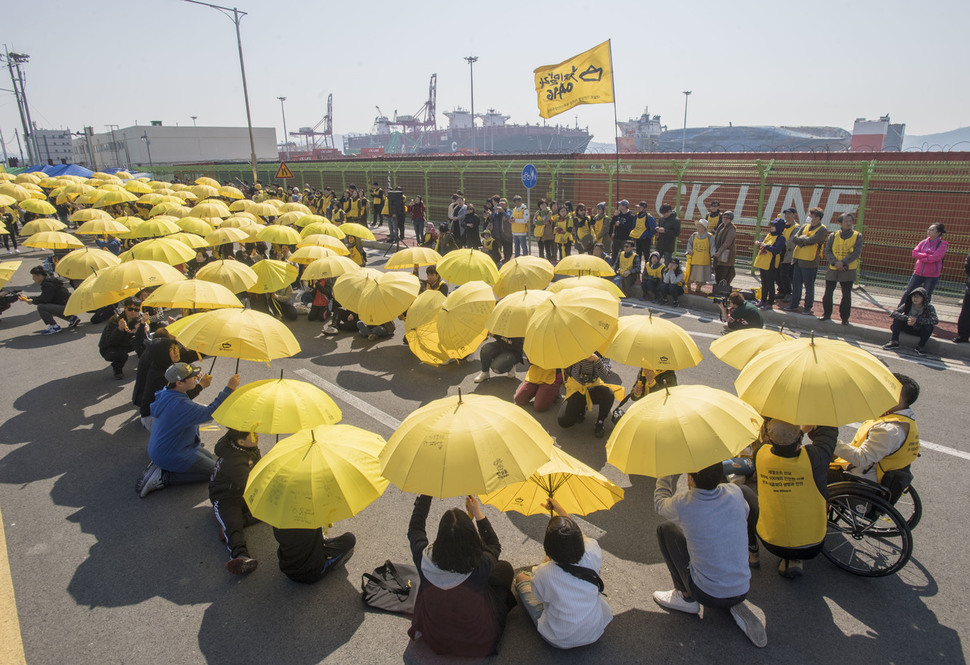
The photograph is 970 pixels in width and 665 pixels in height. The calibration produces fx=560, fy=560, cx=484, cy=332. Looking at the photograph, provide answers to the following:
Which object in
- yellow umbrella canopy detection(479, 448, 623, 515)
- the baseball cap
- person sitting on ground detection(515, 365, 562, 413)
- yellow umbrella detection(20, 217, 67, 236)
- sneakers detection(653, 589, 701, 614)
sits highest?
yellow umbrella detection(20, 217, 67, 236)

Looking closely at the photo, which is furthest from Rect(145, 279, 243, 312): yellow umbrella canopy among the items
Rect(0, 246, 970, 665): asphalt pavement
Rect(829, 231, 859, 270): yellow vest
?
Rect(829, 231, 859, 270): yellow vest

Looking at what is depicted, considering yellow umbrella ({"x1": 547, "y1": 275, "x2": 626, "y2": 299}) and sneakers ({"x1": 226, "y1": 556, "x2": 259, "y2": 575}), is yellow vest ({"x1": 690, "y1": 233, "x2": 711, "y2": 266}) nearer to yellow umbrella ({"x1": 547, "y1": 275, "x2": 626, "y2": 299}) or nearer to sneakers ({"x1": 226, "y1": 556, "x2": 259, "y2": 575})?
yellow umbrella ({"x1": 547, "y1": 275, "x2": 626, "y2": 299})

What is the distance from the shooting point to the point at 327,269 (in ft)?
32.7

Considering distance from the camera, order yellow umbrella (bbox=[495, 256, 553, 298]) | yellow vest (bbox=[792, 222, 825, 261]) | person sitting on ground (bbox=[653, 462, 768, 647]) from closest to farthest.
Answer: person sitting on ground (bbox=[653, 462, 768, 647]), yellow umbrella (bbox=[495, 256, 553, 298]), yellow vest (bbox=[792, 222, 825, 261])

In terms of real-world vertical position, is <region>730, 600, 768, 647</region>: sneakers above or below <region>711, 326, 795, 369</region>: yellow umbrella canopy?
below

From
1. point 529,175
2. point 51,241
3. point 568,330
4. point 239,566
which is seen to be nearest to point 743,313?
point 568,330

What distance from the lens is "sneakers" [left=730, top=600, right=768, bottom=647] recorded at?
11.8 ft

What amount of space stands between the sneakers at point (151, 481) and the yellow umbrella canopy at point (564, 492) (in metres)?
3.47

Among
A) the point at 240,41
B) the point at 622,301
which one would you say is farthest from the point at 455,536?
the point at 240,41

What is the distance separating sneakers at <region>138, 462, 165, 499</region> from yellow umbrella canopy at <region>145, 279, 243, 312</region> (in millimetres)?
2126

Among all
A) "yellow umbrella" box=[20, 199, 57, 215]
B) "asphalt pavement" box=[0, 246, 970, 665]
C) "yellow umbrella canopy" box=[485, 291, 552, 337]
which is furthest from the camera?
"yellow umbrella" box=[20, 199, 57, 215]

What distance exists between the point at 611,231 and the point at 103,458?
11.7 meters

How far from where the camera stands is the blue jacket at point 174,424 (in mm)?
5305

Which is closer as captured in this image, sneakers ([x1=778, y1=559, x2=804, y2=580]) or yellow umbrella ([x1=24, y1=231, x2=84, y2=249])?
sneakers ([x1=778, y1=559, x2=804, y2=580])
